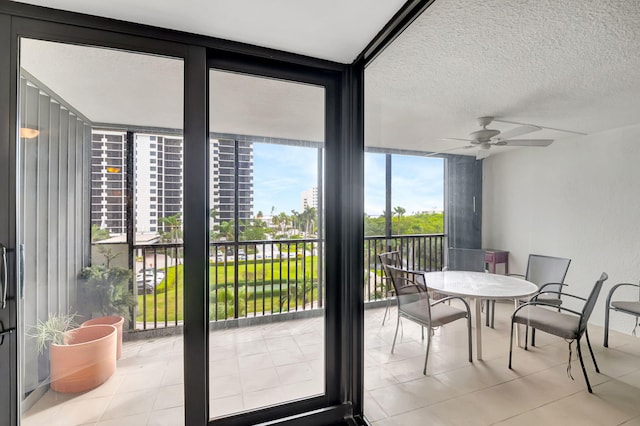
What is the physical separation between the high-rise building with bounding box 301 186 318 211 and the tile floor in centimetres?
84

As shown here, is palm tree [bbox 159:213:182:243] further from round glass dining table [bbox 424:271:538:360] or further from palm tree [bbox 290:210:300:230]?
round glass dining table [bbox 424:271:538:360]

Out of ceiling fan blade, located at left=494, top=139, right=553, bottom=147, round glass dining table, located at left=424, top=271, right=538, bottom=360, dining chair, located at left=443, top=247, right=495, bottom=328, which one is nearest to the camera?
ceiling fan blade, located at left=494, top=139, right=553, bottom=147

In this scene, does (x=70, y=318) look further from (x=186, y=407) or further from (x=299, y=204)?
(x=299, y=204)

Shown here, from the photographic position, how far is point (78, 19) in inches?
57.4

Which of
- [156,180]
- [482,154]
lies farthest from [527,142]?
[156,180]

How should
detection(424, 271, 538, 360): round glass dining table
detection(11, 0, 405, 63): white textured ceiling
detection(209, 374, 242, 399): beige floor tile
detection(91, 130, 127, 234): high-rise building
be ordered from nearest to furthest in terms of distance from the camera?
detection(424, 271, 538, 360): round glass dining table, detection(11, 0, 405, 63): white textured ceiling, detection(91, 130, 127, 234): high-rise building, detection(209, 374, 242, 399): beige floor tile

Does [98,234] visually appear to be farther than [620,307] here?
Yes

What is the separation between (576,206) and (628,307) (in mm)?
282

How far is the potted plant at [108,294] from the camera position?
5.64 ft

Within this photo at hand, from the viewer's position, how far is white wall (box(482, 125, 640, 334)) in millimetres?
685

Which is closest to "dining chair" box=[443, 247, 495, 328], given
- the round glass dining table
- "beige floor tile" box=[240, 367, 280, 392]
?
the round glass dining table

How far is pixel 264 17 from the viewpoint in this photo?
1452 millimetres

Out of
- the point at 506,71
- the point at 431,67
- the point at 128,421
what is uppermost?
the point at 431,67

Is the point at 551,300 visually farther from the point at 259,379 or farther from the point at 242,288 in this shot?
the point at 259,379
